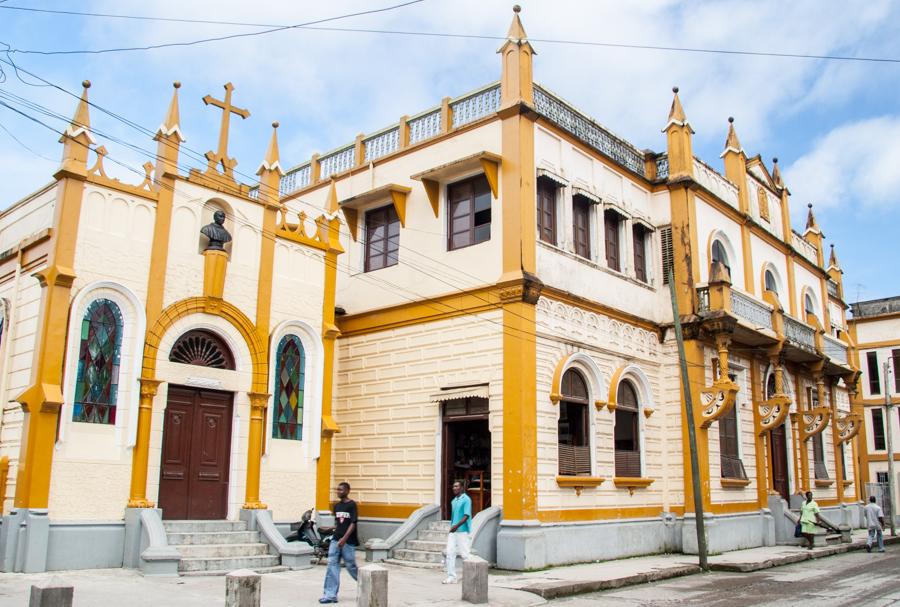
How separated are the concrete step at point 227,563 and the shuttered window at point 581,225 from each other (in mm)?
9756

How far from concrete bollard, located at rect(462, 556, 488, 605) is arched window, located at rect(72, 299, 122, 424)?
6.81 metres

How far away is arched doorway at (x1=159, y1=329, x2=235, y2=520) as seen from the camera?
15.3 metres

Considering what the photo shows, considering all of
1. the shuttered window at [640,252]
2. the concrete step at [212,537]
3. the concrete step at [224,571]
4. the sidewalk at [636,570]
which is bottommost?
the sidewalk at [636,570]

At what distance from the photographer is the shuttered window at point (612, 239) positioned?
2080cm

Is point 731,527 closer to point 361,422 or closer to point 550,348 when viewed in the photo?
point 550,348

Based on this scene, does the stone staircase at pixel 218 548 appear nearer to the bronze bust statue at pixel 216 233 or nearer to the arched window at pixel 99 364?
the arched window at pixel 99 364

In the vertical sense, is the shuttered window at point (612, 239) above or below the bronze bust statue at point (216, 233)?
above

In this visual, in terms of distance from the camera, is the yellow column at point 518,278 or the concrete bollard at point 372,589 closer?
the concrete bollard at point 372,589

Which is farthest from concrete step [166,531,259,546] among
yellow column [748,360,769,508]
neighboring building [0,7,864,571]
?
yellow column [748,360,769,508]

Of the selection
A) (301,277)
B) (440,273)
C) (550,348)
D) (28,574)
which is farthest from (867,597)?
(28,574)

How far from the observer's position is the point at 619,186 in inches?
836

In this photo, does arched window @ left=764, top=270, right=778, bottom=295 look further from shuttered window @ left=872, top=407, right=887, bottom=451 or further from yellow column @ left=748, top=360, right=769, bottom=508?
shuttered window @ left=872, top=407, right=887, bottom=451

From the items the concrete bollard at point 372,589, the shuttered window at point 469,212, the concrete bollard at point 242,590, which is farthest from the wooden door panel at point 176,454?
the shuttered window at point 469,212

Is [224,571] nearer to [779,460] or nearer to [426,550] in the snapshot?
[426,550]
